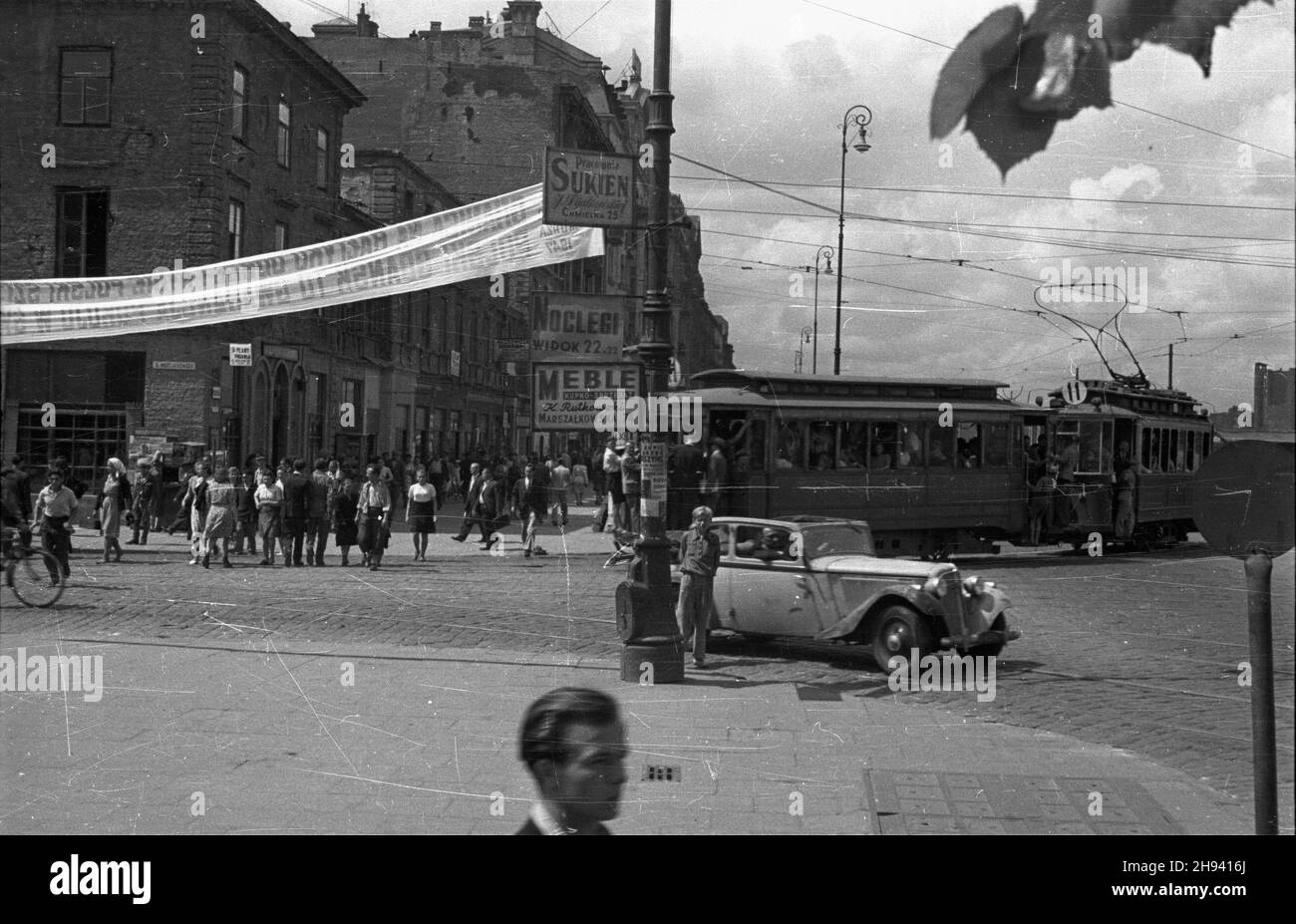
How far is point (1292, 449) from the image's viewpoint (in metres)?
3.54

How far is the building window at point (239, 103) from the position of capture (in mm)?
4355

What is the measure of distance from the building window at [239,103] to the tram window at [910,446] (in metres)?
2.71

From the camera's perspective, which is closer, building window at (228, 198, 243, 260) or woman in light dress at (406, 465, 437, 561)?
building window at (228, 198, 243, 260)

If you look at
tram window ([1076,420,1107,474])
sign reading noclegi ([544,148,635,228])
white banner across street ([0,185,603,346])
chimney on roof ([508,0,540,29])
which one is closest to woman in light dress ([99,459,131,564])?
white banner across street ([0,185,603,346])

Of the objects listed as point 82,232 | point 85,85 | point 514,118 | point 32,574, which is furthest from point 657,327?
point 32,574

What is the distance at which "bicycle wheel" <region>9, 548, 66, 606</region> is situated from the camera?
4.59m

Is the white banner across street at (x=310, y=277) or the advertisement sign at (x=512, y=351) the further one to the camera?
the white banner across street at (x=310, y=277)

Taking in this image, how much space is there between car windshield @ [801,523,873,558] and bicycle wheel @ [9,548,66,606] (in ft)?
10.0

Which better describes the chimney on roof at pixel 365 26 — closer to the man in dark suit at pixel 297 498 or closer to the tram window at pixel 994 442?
the man in dark suit at pixel 297 498

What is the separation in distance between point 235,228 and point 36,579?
1644 mm

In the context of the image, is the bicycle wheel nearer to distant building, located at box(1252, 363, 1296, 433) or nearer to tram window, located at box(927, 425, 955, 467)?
tram window, located at box(927, 425, 955, 467)

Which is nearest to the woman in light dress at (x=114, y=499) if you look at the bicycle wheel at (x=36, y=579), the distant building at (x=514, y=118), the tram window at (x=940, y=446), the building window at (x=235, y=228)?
the bicycle wheel at (x=36, y=579)

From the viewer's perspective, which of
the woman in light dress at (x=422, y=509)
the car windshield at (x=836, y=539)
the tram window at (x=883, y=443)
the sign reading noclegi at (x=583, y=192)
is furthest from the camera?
the car windshield at (x=836, y=539)
